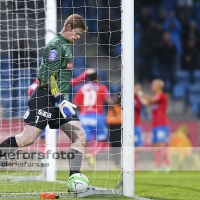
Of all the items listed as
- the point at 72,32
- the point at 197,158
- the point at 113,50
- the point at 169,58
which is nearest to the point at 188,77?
the point at 169,58

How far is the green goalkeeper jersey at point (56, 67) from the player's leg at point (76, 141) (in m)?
0.35

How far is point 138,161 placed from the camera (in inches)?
574

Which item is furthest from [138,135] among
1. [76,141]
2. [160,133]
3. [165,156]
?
[76,141]

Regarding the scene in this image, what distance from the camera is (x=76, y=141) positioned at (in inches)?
287

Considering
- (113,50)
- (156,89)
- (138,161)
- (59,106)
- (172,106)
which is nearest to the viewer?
(59,106)

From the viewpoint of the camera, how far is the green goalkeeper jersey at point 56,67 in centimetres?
702

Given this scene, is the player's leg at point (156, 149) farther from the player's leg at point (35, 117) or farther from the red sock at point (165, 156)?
the player's leg at point (35, 117)

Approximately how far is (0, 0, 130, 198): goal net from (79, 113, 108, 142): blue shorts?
18cm

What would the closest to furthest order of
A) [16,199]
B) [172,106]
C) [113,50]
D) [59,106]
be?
[16,199], [59,106], [172,106], [113,50]

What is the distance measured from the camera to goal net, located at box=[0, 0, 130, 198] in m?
8.60

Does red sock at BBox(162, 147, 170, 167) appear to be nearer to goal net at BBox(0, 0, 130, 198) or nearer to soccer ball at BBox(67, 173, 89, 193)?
goal net at BBox(0, 0, 130, 198)

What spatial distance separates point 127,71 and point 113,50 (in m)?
12.4

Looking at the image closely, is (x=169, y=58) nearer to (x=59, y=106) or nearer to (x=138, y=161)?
(x=138, y=161)

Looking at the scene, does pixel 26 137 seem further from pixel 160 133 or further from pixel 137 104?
pixel 160 133
